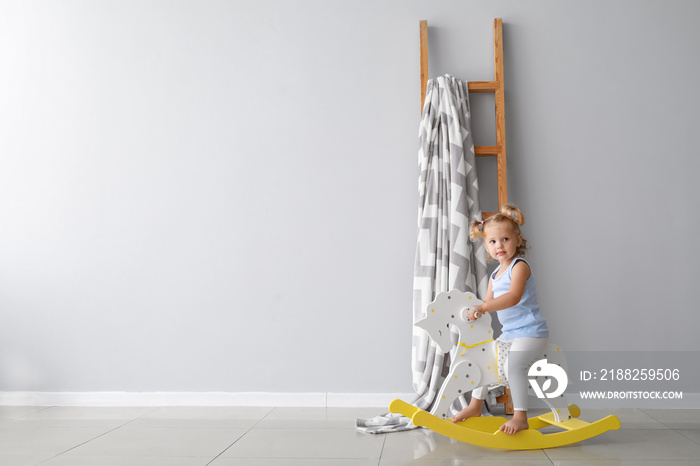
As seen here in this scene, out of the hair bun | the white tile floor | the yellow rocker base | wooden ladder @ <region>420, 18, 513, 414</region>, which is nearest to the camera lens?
the white tile floor

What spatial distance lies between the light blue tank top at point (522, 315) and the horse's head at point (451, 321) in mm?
73

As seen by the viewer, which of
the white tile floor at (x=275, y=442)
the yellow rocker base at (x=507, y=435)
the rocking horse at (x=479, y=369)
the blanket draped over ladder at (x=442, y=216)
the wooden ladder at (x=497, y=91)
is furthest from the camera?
the wooden ladder at (x=497, y=91)

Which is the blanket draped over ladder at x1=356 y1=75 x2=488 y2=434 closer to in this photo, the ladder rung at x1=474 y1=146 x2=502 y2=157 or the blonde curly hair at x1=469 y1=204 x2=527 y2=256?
the ladder rung at x1=474 y1=146 x2=502 y2=157

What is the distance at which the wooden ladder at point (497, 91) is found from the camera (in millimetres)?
2615

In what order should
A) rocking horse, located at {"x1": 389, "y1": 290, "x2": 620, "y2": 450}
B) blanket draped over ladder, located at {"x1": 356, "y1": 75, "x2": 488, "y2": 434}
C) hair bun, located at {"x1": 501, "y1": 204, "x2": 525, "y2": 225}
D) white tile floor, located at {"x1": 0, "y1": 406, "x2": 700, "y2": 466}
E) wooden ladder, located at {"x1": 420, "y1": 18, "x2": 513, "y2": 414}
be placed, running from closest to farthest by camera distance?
white tile floor, located at {"x1": 0, "y1": 406, "x2": 700, "y2": 466}
rocking horse, located at {"x1": 389, "y1": 290, "x2": 620, "y2": 450}
hair bun, located at {"x1": 501, "y1": 204, "x2": 525, "y2": 225}
blanket draped over ladder, located at {"x1": 356, "y1": 75, "x2": 488, "y2": 434}
wooden ladder, located at {"x1": 420, "y1": 18, "x2": 513, "y2": 414}

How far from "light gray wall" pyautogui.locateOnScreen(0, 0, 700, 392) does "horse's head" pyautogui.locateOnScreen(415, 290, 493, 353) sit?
524mm

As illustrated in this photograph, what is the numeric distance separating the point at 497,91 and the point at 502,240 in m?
0.74

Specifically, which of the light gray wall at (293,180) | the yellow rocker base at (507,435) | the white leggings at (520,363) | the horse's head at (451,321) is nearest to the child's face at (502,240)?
the horse's head at (451,321)

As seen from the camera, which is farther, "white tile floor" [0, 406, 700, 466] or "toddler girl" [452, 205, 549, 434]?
"toddler girl" [452, 205, 549, 434]

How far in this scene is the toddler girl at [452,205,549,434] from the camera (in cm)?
209

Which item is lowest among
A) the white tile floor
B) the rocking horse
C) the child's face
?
the white tile floor

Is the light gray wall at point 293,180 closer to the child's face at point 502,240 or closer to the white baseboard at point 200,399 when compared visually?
the white baseboard at point 200,399

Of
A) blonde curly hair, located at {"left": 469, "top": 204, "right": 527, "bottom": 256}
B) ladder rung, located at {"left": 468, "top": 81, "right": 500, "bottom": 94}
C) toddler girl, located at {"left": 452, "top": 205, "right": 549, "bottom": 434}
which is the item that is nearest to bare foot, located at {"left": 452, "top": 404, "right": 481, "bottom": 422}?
toddler girl, located at {"left": 452, "top": 205, "right": 549, "bottom": 434}

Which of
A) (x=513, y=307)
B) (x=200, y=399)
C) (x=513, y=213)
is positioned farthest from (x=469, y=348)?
(x=200, y=399)
